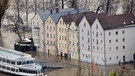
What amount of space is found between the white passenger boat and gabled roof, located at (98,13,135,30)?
10.2 meters

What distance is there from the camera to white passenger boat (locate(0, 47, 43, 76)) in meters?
72.9

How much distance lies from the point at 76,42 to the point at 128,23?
25.7ft

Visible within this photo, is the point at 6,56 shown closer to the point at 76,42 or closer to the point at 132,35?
the point at 76,42

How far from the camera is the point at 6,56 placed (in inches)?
3017

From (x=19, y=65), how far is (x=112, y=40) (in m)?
12.5

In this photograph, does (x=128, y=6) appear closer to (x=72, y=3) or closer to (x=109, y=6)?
(x=109, y=6)

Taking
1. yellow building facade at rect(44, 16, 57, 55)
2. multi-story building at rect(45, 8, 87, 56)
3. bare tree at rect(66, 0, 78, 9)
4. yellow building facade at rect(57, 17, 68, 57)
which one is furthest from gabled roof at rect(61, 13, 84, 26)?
bare tree at rect(66, 0, 78, 9)

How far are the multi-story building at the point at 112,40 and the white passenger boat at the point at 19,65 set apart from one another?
8.63m

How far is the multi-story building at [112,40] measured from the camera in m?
77.8

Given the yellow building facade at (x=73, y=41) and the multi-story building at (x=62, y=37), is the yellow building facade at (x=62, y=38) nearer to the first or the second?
the multi-story building at (x=62, y=37)

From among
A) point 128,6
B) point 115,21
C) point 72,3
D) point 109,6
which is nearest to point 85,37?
point 115,21

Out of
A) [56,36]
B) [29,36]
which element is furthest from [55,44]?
[29,36]

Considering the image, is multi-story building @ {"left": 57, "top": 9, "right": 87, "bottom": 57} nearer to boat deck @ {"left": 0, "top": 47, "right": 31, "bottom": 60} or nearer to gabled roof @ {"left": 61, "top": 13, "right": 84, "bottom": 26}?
gabled roof @ {"left": 61, "top": 13, "right": 84, "bottom": 26}

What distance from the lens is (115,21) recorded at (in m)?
78.8
